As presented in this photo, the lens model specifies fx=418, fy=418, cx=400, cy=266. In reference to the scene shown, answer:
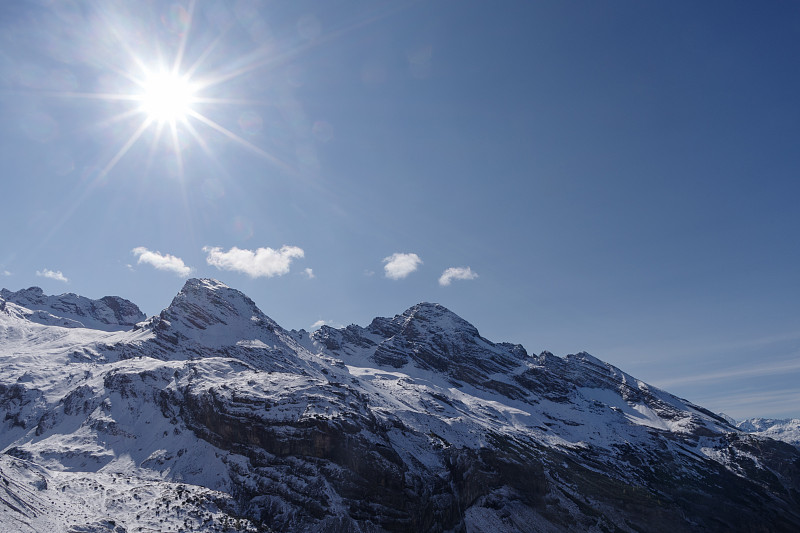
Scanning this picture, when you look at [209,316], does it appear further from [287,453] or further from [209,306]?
[287,453]

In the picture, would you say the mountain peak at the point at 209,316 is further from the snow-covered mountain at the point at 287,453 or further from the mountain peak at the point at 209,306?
the snow-covered mountain at the point at 287,453

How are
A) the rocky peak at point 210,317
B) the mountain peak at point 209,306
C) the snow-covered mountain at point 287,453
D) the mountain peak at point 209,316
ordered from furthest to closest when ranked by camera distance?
the mountain peak at point 209,306 < the mountain peak at point 209,316 < the rocky peak at point 210,317 < the snow-covered mountain at point 287,453

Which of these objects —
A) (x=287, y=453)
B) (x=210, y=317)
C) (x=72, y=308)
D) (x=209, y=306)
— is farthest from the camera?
(x=72, y=308)

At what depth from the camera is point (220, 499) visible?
55.0 m

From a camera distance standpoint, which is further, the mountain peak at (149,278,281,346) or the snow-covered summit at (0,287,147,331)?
the snow-covered summit at (0,287,147,331)

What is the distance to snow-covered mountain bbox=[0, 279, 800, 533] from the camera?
179 ft

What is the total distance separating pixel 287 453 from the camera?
6275 cm

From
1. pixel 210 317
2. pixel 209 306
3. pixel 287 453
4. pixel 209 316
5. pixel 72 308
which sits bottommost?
pixel 287 453

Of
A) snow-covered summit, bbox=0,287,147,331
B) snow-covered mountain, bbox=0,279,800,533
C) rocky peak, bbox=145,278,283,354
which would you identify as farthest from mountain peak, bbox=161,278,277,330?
snow-covered summit, bbox=0,287,147,331

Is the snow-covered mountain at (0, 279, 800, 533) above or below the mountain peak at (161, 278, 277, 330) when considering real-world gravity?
below

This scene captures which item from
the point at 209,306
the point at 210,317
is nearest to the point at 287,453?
the point at 210,317

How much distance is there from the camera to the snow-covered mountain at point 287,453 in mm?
54562

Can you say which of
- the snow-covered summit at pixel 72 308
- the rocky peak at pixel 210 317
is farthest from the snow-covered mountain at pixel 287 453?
the snow-covered summit at pixel 72 308

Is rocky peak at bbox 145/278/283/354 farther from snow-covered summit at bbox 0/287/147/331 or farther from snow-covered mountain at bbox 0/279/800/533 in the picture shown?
snow-covered summit at bbox 0/287/147/331
